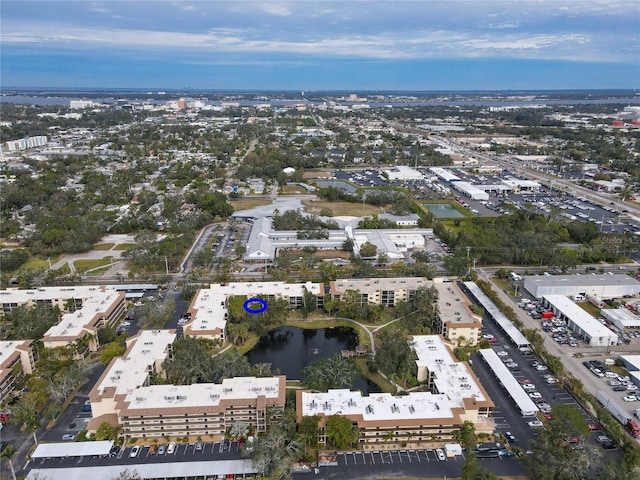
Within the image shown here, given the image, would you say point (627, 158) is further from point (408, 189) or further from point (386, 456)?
point (386, 456)

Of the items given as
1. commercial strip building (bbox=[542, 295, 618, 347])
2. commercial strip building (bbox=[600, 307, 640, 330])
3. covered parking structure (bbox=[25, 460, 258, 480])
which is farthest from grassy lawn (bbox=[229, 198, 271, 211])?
covered parking structure (bbox=[25, 460, 258, 480])

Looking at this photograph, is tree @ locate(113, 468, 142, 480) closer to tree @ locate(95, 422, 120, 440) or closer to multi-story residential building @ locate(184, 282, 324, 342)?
tree @ locate(95, 422, 120, 440)

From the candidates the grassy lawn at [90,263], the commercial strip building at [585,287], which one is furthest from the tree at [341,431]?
the grassy lawn at [90,263]

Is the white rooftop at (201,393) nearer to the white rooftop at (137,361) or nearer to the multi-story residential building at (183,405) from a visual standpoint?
the multi-story residential building at (183,405)

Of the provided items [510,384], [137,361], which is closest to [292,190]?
[137,361]

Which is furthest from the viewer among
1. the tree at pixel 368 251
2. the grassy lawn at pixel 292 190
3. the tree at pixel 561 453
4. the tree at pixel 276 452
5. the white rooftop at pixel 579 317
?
the grassy lawn at pixel 292 190

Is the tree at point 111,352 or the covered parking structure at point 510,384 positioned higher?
the tree at point 111,352
